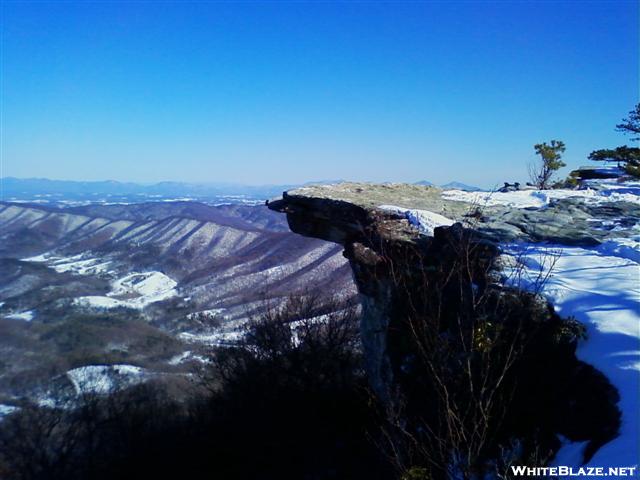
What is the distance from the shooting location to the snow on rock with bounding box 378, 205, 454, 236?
7578mm

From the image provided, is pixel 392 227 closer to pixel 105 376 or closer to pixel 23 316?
pixel 105 376

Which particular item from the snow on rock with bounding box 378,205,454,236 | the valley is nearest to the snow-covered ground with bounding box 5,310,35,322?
the valley

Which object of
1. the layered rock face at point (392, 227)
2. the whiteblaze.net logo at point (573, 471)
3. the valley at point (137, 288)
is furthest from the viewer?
the valley at point (137, 288)

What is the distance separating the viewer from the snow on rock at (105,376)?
2762 cm

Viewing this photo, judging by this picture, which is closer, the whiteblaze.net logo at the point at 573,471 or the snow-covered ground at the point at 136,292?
the whiteblaze.net logo at the point at 573,471

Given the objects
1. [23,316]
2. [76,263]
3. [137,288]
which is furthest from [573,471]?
[76,263]

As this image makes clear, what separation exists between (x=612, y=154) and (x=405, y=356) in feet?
35.7

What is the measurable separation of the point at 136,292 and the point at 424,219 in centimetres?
6005

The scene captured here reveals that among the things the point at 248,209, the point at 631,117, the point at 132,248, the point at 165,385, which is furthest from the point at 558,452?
the point at 248,209

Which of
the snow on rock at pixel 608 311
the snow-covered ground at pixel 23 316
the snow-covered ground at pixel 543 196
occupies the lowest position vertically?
the snow-covered ground at pixel 23 316

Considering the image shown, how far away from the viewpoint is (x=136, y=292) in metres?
60.0

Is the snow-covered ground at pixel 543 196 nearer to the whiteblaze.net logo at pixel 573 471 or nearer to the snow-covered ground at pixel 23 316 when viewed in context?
the whiteblaze.net logo at pixel 573 471

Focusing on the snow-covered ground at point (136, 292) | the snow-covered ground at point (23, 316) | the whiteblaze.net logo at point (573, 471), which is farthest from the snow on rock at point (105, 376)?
the whiteblaze.net logo at point (573, 471)

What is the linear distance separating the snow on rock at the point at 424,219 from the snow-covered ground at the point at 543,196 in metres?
1.51
